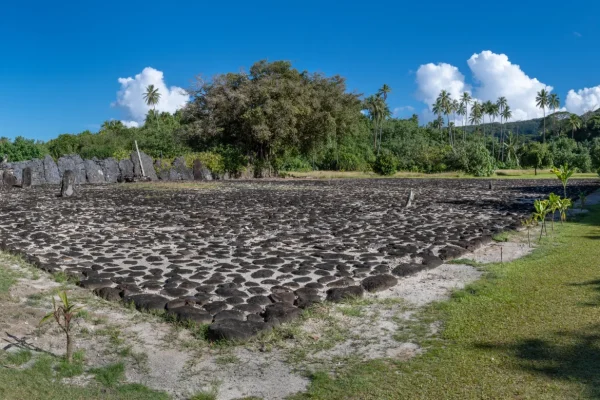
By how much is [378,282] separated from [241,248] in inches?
126

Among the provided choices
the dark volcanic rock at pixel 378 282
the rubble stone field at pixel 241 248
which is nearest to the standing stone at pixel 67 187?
the rubble stone field at pixel 241 248

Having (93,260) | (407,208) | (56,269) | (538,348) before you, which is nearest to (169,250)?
(93,260)

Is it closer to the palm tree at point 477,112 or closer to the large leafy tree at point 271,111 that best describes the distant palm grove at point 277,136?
the large leafy tree at point 271,111

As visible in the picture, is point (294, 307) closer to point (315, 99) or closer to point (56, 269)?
point (56, 269)

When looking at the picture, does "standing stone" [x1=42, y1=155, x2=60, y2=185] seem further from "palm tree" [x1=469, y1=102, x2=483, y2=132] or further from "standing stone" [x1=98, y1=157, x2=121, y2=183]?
"palm tree" [x1=469, y1=102, x2=483, y2=132]

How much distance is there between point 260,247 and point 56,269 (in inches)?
129

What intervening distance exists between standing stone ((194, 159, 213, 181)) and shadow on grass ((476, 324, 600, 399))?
1326 inches

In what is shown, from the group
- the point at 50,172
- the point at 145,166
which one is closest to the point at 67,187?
the point at 50,172

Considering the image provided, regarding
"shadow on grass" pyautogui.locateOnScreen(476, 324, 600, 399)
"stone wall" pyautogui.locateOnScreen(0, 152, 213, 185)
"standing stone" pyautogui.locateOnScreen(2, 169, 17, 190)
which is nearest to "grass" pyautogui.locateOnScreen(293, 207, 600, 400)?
"shadow on grass" pyautogui.locateOnScreen(476, 324, 600, 399)

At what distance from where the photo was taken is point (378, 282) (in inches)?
253

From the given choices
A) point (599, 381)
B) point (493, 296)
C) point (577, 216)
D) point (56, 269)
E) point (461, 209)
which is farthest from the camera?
point (461, 209)

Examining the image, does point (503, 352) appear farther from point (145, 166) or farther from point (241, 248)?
point (145, 166)

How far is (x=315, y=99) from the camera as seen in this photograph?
126 ft

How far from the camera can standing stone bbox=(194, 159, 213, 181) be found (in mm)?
37081
